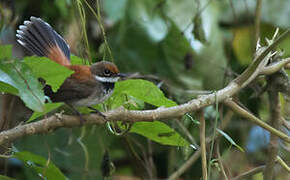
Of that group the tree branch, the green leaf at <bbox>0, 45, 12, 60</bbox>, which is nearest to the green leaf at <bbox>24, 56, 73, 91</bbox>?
the green leaf at <bbox>0, 45, 12, 60</bbox>

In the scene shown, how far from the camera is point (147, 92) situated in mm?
1982

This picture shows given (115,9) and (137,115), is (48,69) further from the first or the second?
(115,9)

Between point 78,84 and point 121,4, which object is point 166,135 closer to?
point 78,84

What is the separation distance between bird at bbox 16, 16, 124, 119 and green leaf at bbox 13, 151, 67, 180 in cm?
31

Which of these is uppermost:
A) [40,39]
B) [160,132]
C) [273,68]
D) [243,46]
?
[243,46]

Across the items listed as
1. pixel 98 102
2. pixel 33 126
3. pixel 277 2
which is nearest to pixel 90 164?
pixel 98 102

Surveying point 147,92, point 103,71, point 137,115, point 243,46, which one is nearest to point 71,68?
point 103,71

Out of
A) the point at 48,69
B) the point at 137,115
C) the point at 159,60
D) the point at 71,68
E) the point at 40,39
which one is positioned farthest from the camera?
the point at 159,60

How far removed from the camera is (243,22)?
4168mm

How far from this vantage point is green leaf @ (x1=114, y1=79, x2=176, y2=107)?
6.44ft

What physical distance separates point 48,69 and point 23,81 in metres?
0.13

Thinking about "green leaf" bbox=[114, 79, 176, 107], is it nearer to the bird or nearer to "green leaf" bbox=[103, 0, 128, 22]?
the bird

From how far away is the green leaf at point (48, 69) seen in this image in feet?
5.14

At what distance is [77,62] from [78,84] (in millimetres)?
135
